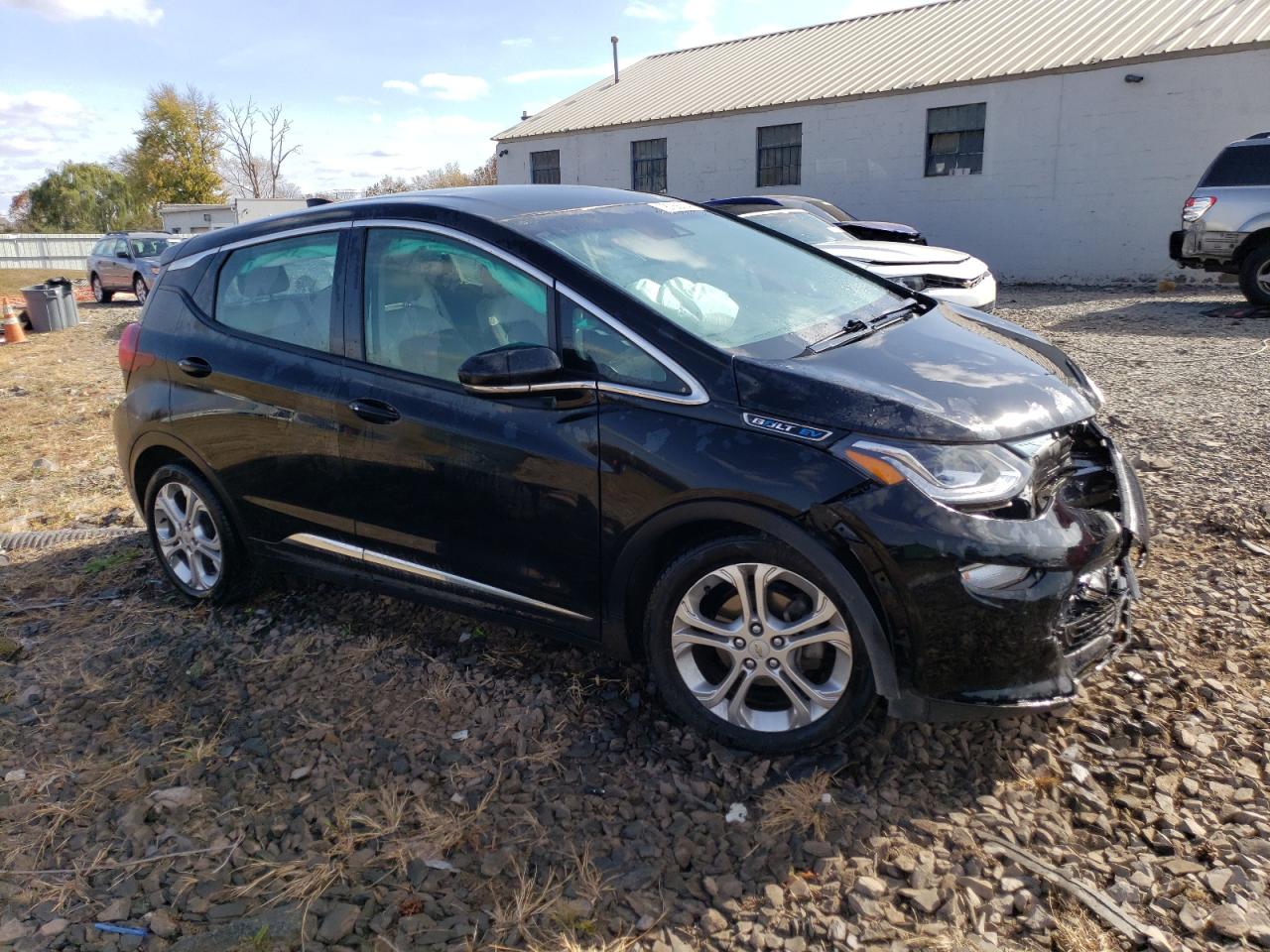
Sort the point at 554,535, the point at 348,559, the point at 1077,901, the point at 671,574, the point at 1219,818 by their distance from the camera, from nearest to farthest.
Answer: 1. the point at 1077,901
2. the point at 1219,818
3. the point at 671,574
4. the point at 554,535
5. the point at 348,559

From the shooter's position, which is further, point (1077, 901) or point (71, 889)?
point (71, 889)

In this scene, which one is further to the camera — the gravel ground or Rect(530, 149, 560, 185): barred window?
Rect(530, 149, 560, 185): barred window

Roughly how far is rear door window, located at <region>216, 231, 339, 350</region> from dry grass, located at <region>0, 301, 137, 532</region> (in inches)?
97.4

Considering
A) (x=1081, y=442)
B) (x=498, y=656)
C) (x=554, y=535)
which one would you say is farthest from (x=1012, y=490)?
(x=498, y=656)

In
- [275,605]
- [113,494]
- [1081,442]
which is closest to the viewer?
[1081,442]

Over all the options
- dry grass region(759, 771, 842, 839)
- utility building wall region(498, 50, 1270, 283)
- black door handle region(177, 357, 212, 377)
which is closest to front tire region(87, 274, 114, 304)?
utility building wall region(498, 50, 1270, 283)

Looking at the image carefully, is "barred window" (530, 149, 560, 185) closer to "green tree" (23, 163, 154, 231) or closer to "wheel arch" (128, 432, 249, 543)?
"wheel arch" (128, 432, 249, 543)

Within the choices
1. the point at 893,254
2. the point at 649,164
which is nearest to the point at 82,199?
the point at 649,164

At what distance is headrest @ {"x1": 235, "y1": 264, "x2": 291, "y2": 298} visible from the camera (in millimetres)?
3873

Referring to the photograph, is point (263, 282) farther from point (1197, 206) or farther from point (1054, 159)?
point (1054, 159)

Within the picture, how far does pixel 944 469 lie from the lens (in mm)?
2611

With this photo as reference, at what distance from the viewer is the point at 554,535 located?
309 cm

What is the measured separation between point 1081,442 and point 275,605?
3.45 m

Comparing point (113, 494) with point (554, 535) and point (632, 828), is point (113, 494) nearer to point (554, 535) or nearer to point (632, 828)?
point (554, 535)
